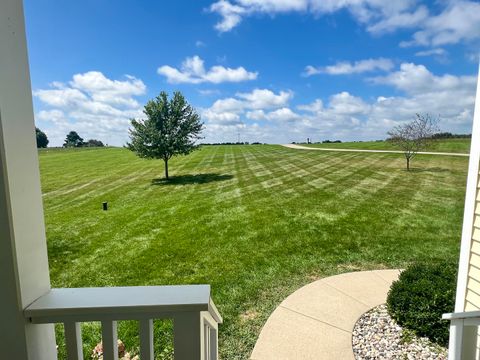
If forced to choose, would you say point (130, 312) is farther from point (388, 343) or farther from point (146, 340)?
point (388, 343)

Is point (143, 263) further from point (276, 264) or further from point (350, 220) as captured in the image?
point (350, 220)

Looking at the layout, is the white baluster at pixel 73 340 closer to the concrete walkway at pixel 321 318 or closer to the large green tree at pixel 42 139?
the concrete walkway at pixel 321 318

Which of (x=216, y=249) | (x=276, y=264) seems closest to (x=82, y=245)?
(x=216, y=249)

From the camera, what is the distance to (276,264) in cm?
630

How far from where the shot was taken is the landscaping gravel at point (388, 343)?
3.51 m

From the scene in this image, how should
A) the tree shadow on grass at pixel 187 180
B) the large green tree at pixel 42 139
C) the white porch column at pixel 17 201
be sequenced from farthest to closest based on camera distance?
the large green tree at pixel 42 139
the tree shadow on grass at pixel 187 180
the white porch column at pixel 17 201

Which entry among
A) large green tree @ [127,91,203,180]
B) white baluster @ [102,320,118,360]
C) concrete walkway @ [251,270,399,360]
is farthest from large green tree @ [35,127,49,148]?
white baluster @ [102,320,118,360]

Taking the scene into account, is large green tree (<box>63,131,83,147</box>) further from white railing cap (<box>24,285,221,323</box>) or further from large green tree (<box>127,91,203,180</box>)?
white railing cap (<box>24,285,221,323</box>)

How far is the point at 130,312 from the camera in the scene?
1.24 meters

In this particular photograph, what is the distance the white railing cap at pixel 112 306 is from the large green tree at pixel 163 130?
59.9ft

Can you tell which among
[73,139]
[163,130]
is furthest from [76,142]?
[163,130]

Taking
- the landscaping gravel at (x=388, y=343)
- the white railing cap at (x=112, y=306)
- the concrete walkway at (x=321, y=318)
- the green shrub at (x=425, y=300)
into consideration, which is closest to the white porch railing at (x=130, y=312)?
the white railing cap at (x=112, y=306)

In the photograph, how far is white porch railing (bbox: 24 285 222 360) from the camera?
1.23 meters

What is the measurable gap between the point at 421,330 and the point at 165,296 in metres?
3.85
